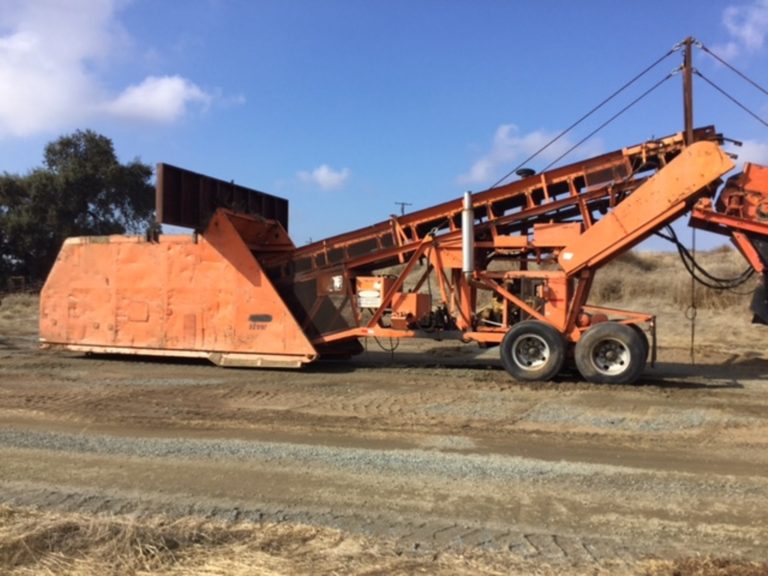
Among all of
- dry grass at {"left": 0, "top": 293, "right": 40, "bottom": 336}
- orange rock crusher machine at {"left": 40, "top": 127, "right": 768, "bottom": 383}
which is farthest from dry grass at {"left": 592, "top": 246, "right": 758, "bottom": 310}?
dry grass at {"left": 0, "top": 293, "right": 40, "bottom": 336}

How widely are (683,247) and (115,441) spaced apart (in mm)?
10076

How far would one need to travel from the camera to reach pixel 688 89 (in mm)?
11508

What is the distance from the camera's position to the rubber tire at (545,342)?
11516 mm

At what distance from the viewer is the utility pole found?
1134 cm

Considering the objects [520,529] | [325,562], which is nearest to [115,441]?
[325,562]

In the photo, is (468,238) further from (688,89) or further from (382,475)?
(382,475)

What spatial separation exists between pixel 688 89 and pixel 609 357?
4683 mm

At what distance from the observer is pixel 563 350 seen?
11.5 m

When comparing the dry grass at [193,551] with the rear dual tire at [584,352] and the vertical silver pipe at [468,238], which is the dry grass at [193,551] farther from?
the vertical silver pipe at [468,238]

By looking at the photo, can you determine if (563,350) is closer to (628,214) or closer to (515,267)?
(628,214)

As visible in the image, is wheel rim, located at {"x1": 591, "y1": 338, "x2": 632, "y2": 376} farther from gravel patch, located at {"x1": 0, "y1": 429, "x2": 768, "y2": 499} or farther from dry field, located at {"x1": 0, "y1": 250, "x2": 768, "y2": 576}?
gravel patch, located at {"x1": 0, "y1": 429, "x2": 768, "y2": 499}

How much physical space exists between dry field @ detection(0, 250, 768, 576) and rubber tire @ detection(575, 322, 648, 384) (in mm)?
342

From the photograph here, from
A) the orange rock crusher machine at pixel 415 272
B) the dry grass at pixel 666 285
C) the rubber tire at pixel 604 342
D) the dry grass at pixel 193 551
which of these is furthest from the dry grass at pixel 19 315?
the dry grass at pixel 666 285

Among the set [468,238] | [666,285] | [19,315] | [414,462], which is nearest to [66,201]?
[19,315]
